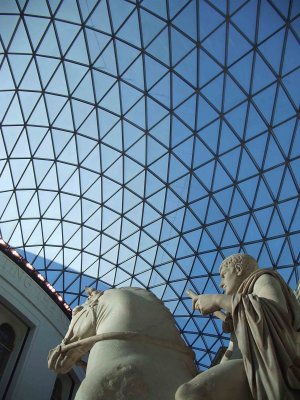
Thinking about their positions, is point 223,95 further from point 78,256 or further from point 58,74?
point 78,256

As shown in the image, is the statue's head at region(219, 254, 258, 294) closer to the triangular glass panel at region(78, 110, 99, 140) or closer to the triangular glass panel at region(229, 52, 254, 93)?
the triangular glass panel at region(229, 52, 254, 93)

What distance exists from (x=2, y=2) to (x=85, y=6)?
4.44m

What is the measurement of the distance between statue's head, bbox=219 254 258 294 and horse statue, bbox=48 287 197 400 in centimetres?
81

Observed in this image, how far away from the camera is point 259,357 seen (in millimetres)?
3834

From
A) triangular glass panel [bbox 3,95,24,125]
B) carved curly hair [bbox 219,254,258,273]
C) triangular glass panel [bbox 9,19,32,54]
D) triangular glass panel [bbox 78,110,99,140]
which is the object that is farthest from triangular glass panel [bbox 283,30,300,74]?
carved curly hair [bbox 219,254,258,273]

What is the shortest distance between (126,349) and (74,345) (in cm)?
89

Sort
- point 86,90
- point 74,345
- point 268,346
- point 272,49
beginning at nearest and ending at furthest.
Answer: point 268,346, point 74,345, point 272,49, point 86,90

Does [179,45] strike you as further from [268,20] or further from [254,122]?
[254,122]

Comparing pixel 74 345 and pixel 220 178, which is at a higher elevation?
pixel 220 178

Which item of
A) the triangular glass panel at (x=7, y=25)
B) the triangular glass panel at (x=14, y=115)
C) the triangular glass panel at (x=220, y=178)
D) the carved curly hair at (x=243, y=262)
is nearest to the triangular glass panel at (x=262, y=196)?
the triangular glass panel at (x=220, y=178)

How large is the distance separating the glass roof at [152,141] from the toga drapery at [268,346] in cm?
2041

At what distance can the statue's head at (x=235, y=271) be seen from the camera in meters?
5.26

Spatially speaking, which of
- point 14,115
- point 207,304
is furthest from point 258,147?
point 207,304

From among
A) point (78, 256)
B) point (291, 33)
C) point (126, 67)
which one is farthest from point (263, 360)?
point (78, 256)
